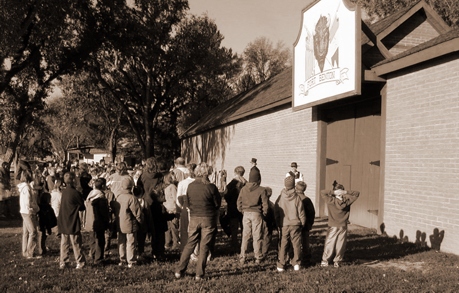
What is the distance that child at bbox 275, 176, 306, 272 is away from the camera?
22.1 ft

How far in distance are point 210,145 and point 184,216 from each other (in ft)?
64.6

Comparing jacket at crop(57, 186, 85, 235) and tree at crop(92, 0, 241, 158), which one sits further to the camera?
tree at crop(92, 0, 241, 158)

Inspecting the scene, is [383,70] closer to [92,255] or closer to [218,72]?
[92,255]

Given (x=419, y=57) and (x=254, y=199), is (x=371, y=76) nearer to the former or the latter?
(x=419, y=57)

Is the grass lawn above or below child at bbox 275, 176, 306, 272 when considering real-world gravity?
below

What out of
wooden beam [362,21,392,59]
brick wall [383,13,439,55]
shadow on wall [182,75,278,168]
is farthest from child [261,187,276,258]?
shadow on wall [182,75,278,168]

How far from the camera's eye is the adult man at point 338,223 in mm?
6891

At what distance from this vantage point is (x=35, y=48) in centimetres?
1872

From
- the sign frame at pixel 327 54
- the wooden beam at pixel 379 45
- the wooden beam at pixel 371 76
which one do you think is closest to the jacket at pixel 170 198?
the sign frame at pixel 327 54

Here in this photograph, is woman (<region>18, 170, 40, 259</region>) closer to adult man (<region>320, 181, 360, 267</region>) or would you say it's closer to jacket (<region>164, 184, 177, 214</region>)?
jacket (<region>164, 184, 177, 214</region>)

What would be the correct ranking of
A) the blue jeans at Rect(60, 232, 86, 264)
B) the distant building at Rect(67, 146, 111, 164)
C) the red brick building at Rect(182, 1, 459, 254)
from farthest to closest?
the distant building at Rect(67, 146, 111, 164) < the red brick building at Rect(182, 1, 459, 254) < the blue jeans at Rect(60, 232, 86, 264)

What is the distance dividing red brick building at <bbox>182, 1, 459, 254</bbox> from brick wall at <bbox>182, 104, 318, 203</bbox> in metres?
0.04

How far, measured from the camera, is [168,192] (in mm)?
7734

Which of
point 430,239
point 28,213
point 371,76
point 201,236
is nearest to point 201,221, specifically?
point 201,236
